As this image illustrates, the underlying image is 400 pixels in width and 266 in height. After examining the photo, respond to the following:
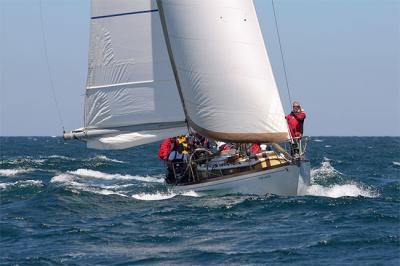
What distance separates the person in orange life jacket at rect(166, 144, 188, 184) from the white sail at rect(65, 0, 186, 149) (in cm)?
59

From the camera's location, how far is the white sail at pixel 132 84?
80.8 feet

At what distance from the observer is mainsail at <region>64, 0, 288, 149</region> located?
880 inches

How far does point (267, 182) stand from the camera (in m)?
21.9

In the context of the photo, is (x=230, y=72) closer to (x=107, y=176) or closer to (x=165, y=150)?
(x=165, y=150)

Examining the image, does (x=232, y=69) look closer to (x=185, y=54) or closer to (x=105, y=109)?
(x=185, y=54)

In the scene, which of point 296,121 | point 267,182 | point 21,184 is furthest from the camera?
point 21,184

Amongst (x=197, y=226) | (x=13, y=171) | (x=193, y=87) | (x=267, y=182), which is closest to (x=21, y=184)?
(x=13, y=171)

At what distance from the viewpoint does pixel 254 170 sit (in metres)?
21.9

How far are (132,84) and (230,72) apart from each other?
3507mm

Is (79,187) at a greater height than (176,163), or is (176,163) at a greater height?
(176,163)

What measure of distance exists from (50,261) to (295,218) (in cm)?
587

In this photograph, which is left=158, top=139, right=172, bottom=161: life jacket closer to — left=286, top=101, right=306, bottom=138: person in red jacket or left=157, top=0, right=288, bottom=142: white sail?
left=157, top=0, right=288, bottom=142: white sail

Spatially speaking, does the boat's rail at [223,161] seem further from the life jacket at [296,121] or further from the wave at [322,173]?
the wave at [322,173]

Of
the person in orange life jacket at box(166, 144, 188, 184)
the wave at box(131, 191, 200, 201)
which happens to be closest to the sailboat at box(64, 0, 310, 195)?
the wave at box(131, 191, 200, 201)
